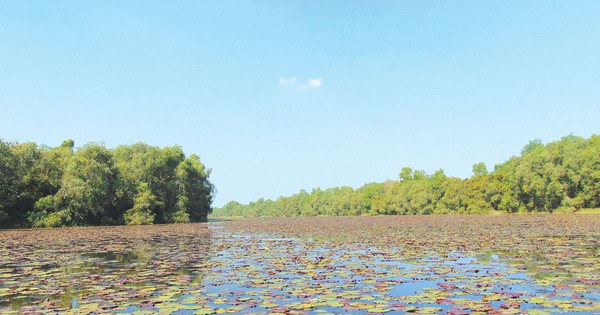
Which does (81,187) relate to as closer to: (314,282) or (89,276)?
(89,276)

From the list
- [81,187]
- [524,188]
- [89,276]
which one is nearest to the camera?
[89,276]

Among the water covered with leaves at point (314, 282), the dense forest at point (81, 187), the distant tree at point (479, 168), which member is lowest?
the water covered with leaves at point (314, 282)

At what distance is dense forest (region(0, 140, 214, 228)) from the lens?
44.1 meters

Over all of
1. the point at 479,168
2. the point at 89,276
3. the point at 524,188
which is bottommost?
the point at 89,276

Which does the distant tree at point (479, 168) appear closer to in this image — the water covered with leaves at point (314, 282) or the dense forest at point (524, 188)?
the dense forest at point (524, 188)

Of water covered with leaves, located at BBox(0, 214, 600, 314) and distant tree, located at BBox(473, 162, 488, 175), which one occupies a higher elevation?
→ distant tree, located at BBox(473, 162, 488, 175)

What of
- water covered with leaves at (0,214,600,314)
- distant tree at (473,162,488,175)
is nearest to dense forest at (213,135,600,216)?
distant tree at (473,162,488,175)

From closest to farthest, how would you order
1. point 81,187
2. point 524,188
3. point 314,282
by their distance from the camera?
point 314,282, point 81,187, point 524,188

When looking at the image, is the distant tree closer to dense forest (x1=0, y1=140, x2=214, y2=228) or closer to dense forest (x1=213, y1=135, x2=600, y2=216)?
dense forest (x1=213, y1=135, x2=600, y2=216)

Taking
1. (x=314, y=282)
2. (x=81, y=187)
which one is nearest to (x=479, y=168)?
(x=81, y=187)

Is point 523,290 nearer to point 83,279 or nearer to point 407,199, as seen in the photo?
point 83,279

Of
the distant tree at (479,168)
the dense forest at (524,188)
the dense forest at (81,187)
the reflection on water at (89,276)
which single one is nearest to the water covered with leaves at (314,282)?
the reflection on water at (89,276)

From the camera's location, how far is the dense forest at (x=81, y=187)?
4406 centimetres

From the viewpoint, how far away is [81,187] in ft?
144
